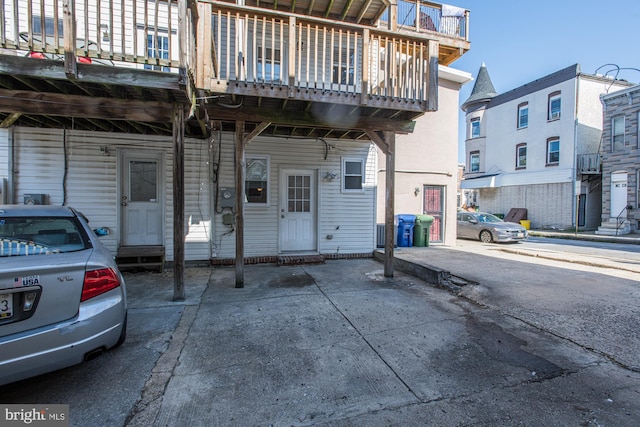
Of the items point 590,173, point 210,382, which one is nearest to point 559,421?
point 210,382

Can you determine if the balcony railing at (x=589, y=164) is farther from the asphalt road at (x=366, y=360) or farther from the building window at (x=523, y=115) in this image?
the asphalt road at (x=366, y=360)

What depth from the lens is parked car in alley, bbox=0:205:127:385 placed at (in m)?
2.08

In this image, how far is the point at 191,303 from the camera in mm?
4551

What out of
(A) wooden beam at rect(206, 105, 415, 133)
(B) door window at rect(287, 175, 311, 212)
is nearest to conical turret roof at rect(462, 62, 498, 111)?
(B) door window at rect(287, 175, 311, 212)

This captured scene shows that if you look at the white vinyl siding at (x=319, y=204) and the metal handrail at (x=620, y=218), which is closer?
the white vinyl siding at (x=319, y=204)

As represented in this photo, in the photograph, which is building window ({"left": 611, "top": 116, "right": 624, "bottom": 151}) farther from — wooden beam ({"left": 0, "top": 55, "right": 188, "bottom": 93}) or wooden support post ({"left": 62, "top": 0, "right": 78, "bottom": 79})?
wooden support post ({"left": 62, "top": 0, "right": 78, "bottom": 79})

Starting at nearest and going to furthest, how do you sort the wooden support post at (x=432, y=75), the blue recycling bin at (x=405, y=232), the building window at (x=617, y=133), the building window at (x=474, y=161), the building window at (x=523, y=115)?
1. the wooden support post at (x=432, y=75)
2. the blue recycling bin at (x=405, y=232)
3. the building window at (x=617, y=133)
4. the building window at (x=523, y=115)
5. the building window at (x=474, y=161)

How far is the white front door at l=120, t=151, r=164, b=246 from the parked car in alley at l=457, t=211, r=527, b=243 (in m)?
11.8

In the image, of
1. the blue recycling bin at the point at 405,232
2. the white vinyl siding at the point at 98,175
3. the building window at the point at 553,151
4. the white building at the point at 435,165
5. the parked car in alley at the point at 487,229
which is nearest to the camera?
the white vinyl siding at the point at 98,175

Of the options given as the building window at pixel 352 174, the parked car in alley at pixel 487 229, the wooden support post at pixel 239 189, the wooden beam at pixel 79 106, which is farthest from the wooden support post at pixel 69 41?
the parked car in alley at pixel 487 229

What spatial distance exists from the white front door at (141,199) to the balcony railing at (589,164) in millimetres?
20193

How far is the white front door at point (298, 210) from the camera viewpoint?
748 cm

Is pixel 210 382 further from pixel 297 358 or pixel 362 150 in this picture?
pixel 362 150

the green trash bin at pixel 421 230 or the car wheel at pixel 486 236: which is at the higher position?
the green trash bin at pixel 421 230
